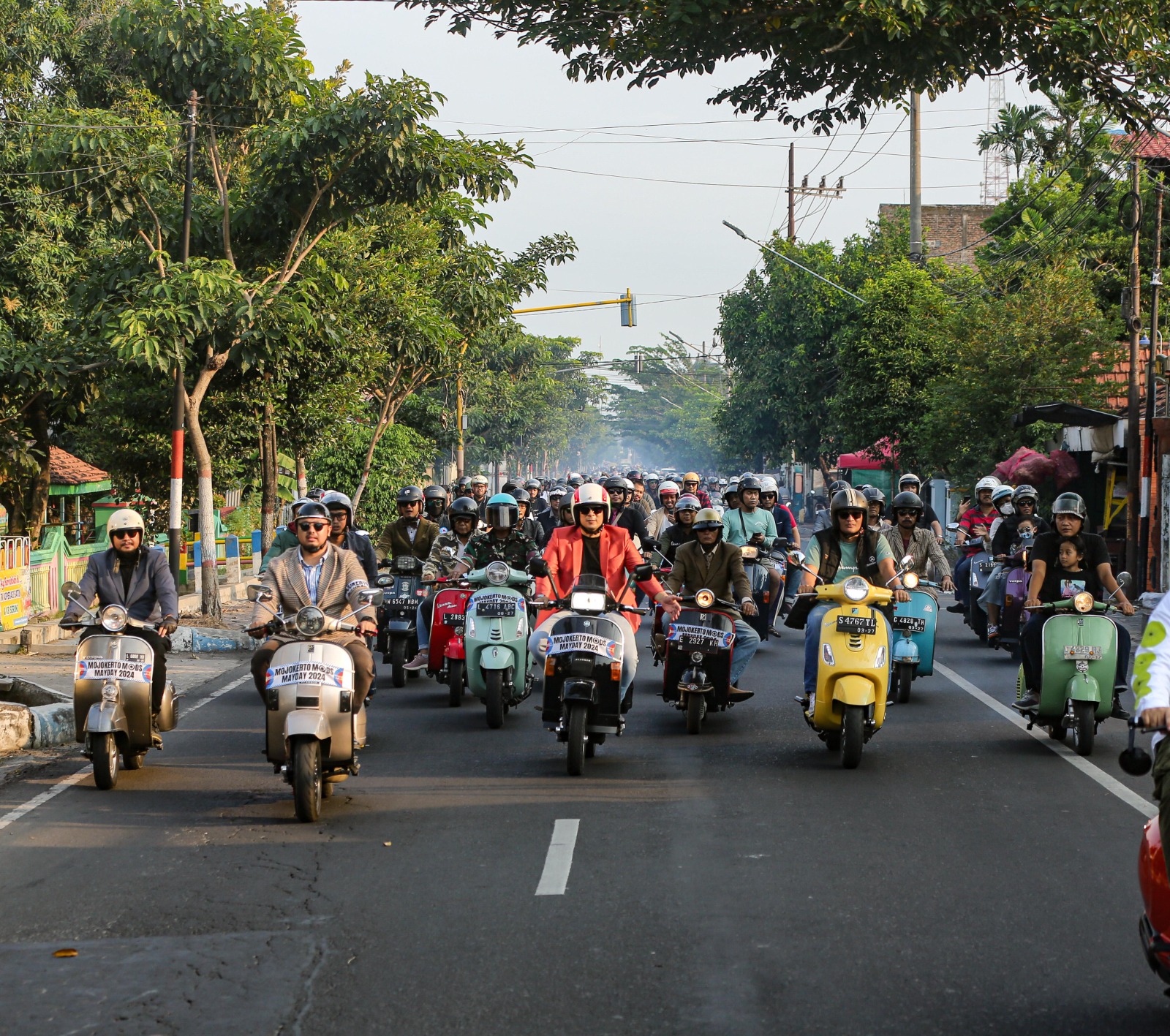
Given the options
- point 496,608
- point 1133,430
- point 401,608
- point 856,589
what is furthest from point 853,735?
point 1133,430

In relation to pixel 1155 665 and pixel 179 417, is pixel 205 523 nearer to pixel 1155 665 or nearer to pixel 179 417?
pixel 179 417

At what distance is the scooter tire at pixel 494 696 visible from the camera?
11.2 m

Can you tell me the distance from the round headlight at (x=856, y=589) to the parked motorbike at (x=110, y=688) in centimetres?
442

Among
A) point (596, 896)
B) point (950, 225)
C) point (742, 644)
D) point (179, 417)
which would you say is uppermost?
point (950, 225)

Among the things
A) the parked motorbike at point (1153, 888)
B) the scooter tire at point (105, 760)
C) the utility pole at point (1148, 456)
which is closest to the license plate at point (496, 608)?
the scooter tire at point (105, 760)

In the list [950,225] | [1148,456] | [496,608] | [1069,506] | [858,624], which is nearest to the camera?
[858,624]

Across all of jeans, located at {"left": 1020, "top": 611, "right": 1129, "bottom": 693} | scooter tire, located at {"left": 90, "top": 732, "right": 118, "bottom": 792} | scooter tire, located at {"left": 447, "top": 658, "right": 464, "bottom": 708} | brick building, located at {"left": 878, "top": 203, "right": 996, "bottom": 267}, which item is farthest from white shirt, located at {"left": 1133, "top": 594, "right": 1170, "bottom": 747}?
brick building, located at {"left": 878, "top": 203, "right": 996, "bottom": 267}

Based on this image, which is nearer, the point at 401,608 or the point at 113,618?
the point at 113,618

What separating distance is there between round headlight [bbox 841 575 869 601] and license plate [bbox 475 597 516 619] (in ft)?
9.38

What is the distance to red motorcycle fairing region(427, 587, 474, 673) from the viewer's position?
12.6m

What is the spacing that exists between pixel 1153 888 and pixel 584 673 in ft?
16.8

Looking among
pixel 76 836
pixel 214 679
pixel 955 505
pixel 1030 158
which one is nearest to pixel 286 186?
A: pixel 214 679

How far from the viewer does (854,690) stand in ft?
30.3

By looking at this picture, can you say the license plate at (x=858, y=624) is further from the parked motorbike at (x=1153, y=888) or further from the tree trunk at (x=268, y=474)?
the tree trunk at (x=268, y=474)
